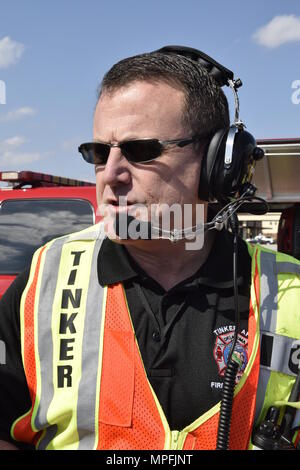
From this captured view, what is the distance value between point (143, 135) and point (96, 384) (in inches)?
28.8

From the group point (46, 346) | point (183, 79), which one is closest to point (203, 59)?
point (183, 79)

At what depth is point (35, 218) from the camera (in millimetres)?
4426

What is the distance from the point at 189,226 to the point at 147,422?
59 centimetres

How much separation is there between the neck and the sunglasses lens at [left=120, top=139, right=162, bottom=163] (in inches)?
11.0

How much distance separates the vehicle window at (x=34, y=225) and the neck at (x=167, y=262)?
260 centimetres

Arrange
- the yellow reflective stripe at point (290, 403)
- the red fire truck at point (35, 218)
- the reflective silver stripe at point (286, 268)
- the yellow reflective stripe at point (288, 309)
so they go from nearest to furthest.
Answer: the yellow reflective stripe at point (290, 403), the yellow reflective stripe at point (288, 309), the reflective silver stripe at point (286, 268), the red fire truck at point (35, 218)

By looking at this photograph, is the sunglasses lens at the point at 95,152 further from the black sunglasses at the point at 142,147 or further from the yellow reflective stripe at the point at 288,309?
the yellow reflective stripe at the point at 288,309

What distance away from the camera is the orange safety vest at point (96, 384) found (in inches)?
60.4

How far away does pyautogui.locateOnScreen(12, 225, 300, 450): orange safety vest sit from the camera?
1533 mm

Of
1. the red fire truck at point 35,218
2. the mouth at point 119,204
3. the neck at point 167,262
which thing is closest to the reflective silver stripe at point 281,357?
the neck at point 167,262

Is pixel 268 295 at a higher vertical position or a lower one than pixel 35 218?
lower

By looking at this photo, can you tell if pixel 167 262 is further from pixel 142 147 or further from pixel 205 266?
pixel 142 147

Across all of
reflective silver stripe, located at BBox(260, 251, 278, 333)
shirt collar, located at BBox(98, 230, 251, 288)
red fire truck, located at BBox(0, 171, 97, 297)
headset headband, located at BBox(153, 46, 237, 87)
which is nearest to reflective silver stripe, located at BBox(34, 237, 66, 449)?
shirt collar, located at BBox(98, 230, 251, 288)
